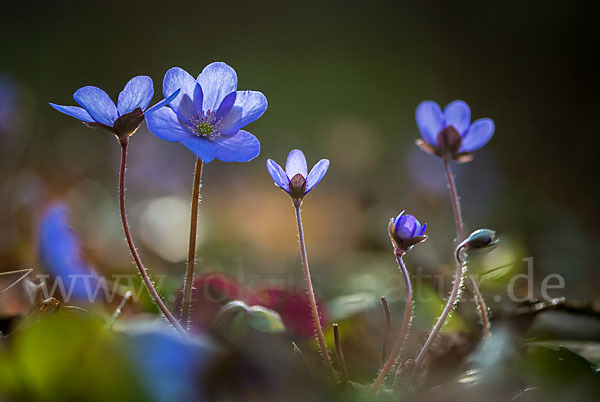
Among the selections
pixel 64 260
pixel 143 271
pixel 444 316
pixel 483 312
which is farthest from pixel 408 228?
pixel 64 260

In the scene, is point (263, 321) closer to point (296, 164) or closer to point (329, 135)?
point (296, 164)

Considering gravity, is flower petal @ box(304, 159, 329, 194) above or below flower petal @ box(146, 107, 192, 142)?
below

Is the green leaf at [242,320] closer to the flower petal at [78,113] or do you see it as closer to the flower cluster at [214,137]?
the flower cluster at [214,137]

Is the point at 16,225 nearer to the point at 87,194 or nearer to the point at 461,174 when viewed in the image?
the point at 87,194

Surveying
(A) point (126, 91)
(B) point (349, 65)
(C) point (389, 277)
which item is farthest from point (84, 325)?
(B) point (349, 65)

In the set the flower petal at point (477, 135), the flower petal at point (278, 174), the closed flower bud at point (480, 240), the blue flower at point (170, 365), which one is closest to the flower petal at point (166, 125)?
the flower petal at point (278, 174)

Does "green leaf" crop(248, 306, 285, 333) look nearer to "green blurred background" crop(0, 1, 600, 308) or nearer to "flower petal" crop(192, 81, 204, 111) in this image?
"flower petal" crop(192, 81, 204, 111)

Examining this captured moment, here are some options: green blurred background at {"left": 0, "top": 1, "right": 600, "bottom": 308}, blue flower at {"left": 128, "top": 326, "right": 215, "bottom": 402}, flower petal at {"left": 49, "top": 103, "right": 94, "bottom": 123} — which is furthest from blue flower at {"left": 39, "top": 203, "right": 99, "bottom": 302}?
blue flower at {"left": 128, "top": 326, "right": 215, "bottom": 402}
